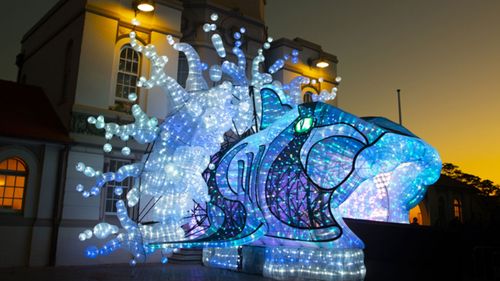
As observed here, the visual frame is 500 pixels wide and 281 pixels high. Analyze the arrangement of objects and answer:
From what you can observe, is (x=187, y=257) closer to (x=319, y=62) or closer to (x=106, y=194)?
(x=106, y=194)

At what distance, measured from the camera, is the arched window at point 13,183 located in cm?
1498

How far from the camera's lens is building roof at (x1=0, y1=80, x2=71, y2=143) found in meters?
15.0

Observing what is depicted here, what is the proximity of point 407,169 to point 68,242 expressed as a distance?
10167 mm

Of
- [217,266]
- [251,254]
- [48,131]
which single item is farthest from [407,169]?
[48,131]

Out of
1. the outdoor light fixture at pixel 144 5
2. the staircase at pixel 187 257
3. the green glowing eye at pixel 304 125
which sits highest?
the outdoor light fixture at pixel 144 5

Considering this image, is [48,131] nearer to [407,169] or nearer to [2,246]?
[2,246]

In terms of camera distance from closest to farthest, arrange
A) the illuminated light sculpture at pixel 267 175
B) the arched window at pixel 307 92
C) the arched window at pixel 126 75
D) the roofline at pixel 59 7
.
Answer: the illuminated light sculpture at pixel 267 175
the arched window at pixel 126 75
the roofline at pixel 59 7
the arched window at pixel 307 92

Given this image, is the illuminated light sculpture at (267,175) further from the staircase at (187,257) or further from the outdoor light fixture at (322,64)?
the outdoor light fixture at (322,64)

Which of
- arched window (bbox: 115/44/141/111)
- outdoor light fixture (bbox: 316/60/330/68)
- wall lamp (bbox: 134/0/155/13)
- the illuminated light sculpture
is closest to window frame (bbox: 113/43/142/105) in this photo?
arched window (bbox: 115/44/141/111)

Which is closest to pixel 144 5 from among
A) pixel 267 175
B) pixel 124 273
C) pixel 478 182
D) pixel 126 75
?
pixel 126 75

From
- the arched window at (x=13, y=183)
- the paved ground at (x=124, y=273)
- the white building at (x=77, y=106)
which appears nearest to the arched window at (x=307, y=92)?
the white building at (x=77, y=106)

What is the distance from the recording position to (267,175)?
11.3 meters

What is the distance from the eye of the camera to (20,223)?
14.7 m

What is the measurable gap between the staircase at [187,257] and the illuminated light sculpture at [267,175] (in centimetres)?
262
